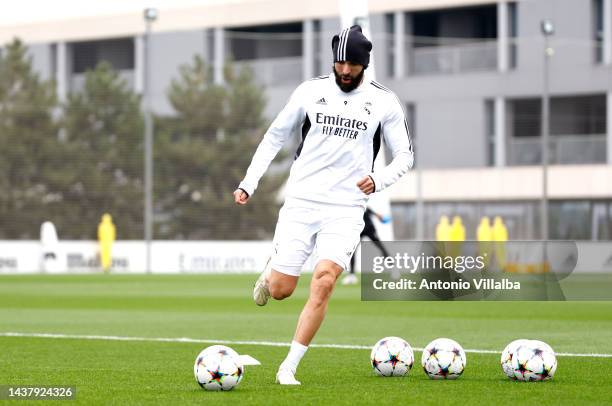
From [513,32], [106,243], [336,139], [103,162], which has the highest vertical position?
[513,32]

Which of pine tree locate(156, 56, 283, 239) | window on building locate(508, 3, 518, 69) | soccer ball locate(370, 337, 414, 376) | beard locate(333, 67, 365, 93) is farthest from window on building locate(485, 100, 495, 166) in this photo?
beard locate(333, 67, 365, 93)

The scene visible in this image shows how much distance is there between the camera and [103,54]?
6156 centimetres

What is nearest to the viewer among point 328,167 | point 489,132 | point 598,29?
point 328,167

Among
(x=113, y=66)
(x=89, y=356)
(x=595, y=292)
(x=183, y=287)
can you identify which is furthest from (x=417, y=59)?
(x=89, y=356)

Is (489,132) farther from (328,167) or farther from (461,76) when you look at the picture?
(328,167)

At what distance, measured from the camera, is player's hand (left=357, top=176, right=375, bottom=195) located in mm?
9008

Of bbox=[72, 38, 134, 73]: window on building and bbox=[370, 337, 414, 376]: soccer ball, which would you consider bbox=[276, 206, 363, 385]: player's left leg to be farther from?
bbox=[72, 38, 134, 73]: window on building

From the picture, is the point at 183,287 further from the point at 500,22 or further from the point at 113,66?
the point at 113,66

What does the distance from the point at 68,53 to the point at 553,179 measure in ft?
75.0

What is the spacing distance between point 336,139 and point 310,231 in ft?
2.21

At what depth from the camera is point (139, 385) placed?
916 cm

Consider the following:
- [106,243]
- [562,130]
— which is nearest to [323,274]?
[106,243]

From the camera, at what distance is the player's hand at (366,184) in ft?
29.6

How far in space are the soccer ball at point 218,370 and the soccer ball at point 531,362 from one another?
2.01 metres
